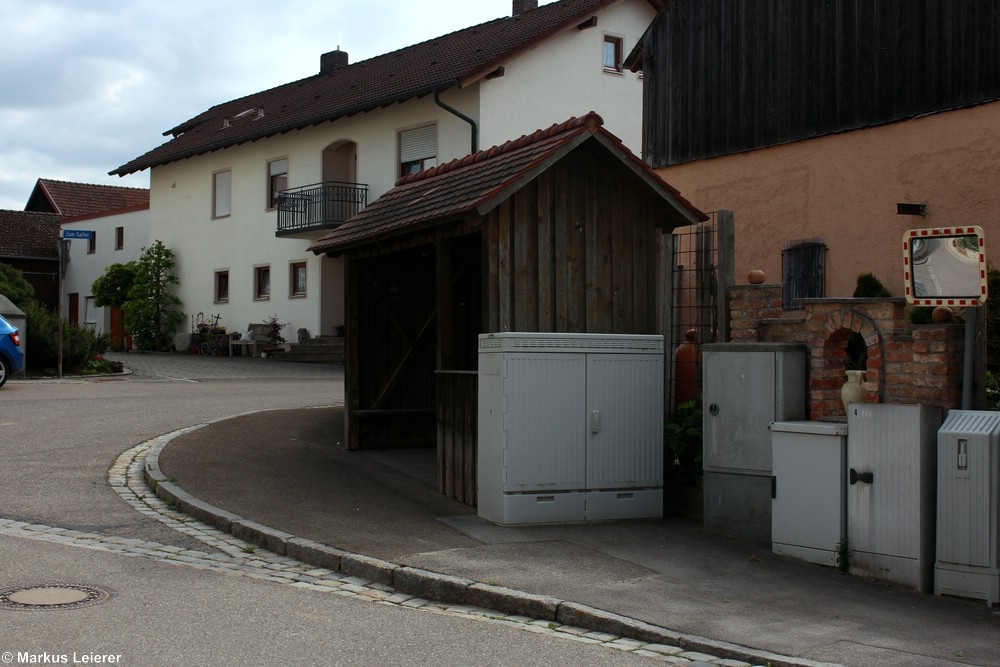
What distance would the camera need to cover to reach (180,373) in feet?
89.0

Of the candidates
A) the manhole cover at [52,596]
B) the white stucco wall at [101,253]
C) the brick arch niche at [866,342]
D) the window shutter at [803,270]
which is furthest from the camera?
the white stucco wall at [101,253]

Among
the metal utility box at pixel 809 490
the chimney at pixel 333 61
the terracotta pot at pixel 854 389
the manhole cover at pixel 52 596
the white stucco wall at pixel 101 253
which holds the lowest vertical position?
the manhole cover at pixel 52 596

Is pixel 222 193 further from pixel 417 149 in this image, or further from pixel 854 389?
pixel 854 389

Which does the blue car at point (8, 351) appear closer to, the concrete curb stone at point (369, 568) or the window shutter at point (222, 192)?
the concrete curb stone at point (369, 568)

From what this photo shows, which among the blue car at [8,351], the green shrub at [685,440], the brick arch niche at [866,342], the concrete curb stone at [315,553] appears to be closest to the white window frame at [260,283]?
the blue car at [8,351]

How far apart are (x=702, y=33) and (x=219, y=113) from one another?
28.9 m

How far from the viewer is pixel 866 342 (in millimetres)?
8531

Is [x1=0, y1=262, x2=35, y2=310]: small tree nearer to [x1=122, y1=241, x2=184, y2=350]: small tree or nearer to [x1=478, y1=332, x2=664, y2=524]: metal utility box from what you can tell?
[x1=122, y1=241, x2=184, y2=350]: small tree

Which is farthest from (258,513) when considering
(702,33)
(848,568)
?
(702,33)

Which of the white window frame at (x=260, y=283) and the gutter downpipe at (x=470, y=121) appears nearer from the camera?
the gutter downpipe at (x=470, y=121)

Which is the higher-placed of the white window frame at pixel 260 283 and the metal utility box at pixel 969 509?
the white window frame at pixel 260 283

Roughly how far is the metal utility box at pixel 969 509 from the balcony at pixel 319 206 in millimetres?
26793

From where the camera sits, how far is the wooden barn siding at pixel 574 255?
33.4ft

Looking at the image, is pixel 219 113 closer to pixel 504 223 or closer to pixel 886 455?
pixel 504 223
